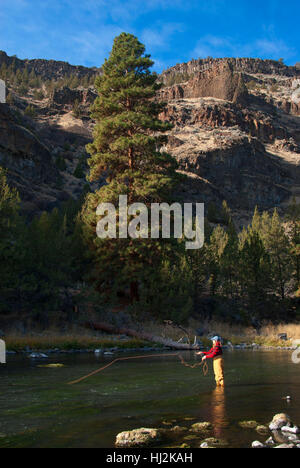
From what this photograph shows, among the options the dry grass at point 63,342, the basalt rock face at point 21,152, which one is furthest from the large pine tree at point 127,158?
the basalt rock face at point 21,152

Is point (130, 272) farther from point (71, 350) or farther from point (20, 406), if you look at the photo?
point (20, 406)

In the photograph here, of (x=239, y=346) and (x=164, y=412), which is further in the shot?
(x=239, y=346)

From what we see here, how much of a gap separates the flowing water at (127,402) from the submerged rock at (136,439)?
0.26 meters

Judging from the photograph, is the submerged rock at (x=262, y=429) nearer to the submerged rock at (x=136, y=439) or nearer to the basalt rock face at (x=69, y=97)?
the submerged rock at (x=136, y=439)

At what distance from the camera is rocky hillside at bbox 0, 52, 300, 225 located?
71500 millimetres

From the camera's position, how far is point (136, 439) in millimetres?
6223

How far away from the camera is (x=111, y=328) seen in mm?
28812

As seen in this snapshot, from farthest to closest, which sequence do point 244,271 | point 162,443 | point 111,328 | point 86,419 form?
point 244,271 → point 111,328 → point 86,419 → point 162,443

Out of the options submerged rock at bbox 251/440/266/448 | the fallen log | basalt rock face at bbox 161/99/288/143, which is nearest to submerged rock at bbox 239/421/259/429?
submerged rock at bbox 251/440/266/448

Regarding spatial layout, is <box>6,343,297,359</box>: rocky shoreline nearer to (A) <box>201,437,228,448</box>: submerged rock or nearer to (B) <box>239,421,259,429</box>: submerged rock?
(B) <box>239,421,259,429</box>: submerged rock

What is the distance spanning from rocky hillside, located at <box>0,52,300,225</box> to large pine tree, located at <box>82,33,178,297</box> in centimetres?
3011
